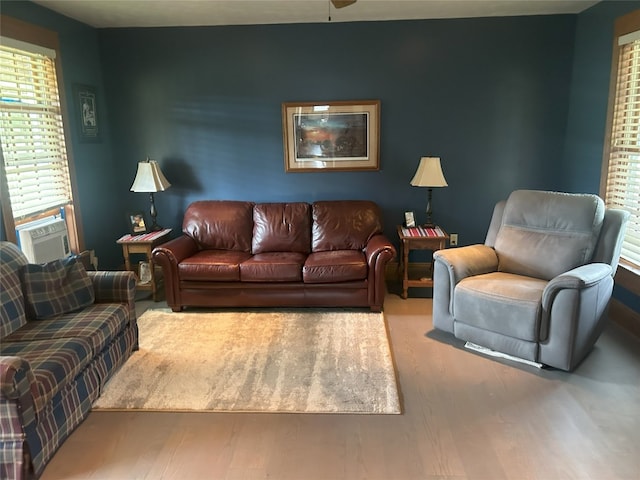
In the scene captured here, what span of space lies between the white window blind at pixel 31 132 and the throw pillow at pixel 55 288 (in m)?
0.77

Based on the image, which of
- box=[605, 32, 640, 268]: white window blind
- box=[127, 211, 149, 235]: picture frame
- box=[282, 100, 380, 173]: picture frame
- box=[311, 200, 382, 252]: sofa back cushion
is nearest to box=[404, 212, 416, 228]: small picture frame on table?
box=[311, 200, 382, 252]: sofa back cushion

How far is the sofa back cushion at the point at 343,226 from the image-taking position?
4.23 metres

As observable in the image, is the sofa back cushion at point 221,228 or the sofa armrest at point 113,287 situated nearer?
the sofa armrest at point 113,287

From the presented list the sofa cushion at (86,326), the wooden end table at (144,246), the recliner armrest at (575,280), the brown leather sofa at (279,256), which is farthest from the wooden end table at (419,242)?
the sofa cushion at (86,326)

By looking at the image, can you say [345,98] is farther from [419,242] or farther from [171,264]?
[171,264]

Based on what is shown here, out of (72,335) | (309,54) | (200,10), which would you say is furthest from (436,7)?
(72,335)

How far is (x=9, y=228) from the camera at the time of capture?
3234 mm

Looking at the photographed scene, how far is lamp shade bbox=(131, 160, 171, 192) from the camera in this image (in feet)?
14.0

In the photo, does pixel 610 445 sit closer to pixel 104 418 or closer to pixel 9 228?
pixel 104 418

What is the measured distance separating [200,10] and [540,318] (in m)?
3.48

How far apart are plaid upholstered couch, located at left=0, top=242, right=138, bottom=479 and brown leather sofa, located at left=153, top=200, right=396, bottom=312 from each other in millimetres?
807

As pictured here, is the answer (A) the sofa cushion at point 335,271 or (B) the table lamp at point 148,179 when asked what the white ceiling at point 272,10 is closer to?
(B) the table lamp at point 148,179

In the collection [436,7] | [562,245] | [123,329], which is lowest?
[123,329]

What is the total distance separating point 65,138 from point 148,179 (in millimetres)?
730
